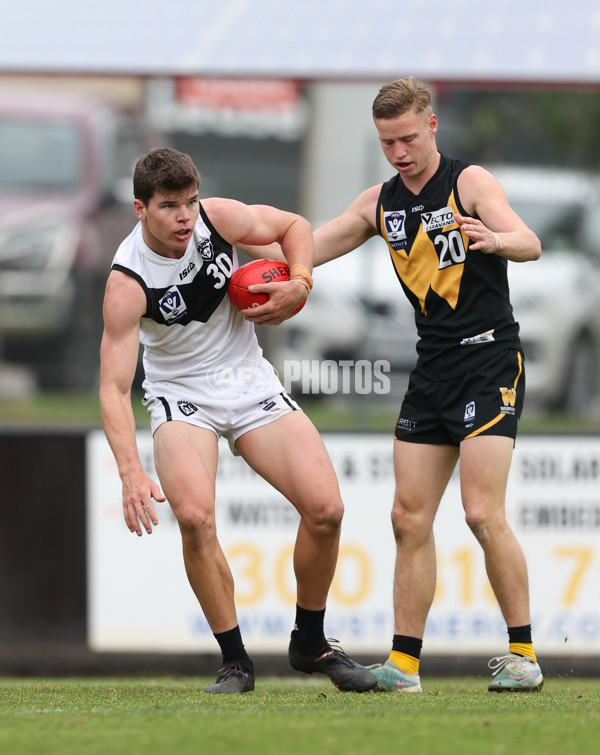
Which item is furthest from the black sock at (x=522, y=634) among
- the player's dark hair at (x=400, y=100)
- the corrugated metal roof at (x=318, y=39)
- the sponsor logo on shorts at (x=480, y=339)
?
the corrugated metal roof at (x=318, y=39)

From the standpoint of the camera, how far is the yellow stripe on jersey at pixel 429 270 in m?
5.13

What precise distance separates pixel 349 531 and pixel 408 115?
3498mm

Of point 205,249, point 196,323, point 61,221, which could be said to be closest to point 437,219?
point 205,249

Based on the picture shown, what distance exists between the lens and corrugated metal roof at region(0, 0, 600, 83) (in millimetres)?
8000

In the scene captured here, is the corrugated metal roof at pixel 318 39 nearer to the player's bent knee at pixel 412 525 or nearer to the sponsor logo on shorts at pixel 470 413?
the sponsor logo on shorts at pixel 470 413

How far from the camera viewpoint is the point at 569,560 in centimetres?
778

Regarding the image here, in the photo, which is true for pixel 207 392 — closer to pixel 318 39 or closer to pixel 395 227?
pixel 395 227

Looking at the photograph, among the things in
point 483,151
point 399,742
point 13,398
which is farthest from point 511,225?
point 13,398

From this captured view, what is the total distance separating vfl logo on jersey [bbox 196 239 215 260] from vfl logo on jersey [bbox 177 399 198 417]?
2.00ft

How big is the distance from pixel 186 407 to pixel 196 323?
357 millimetres

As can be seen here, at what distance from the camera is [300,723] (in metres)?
4.18

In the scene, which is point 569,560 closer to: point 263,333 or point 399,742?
point 263,333

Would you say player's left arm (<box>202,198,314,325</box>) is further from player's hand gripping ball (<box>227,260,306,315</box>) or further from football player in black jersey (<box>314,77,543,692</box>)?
football player in black jersey (<box>314,77,543,692</box>)

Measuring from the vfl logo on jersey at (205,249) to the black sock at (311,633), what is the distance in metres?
1.54
